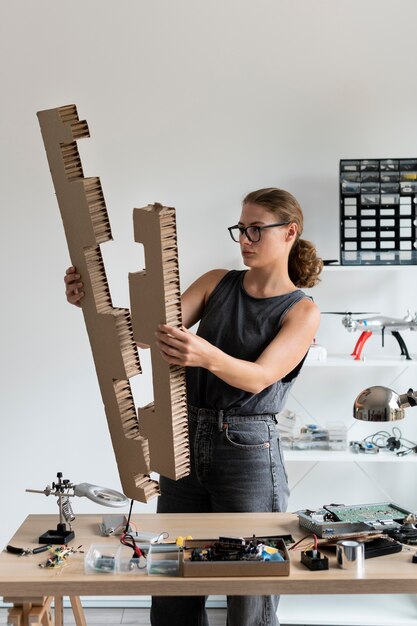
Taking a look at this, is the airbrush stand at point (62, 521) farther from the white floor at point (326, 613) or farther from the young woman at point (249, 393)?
the white floor at point (326, 613)

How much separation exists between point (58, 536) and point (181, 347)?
0.65 m

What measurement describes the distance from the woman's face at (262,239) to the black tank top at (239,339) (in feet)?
0.42

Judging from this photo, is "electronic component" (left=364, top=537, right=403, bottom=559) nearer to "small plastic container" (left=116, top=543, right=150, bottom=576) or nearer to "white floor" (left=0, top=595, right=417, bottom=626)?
"small plastic container" (left=116, top=543, right=150, bottom=576)

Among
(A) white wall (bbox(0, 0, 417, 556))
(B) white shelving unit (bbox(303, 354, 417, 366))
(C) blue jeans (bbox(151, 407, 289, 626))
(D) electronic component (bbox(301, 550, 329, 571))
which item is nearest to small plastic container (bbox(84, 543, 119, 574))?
(C) blue jeans (bbox(151, 407, 289, 626))

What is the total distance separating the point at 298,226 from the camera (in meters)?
2.61

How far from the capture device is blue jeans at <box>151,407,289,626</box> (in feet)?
7.93

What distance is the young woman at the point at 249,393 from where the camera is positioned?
7.85ft

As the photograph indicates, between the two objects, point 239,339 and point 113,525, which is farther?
point 239,339

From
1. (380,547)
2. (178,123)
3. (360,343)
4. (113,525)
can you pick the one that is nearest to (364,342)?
(360,343)

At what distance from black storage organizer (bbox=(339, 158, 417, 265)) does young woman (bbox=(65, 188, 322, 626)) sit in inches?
42.9

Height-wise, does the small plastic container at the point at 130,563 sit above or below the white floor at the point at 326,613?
above

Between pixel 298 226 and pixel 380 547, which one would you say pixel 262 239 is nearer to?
pixel 298 226

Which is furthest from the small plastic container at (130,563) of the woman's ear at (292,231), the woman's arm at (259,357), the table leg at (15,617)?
the woman's ear at (292,231)

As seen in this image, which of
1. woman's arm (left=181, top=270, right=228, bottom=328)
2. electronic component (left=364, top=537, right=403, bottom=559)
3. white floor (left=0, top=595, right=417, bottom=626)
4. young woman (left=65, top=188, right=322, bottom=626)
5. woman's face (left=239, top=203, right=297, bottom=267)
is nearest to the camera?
electronic component (left=364, top=537, right=403, bottom=559)
